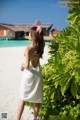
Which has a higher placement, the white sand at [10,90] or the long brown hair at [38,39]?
the long brown hair at [38,39]

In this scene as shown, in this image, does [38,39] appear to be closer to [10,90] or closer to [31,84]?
[31,84]

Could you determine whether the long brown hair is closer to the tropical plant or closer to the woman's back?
the woman's back

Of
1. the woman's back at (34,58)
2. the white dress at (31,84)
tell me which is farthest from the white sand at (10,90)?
the woman's back at (34,58)

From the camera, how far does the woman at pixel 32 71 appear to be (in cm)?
453

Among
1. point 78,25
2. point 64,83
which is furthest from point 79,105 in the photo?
point 78,25

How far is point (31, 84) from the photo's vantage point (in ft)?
14.9

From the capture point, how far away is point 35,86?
15.0ft

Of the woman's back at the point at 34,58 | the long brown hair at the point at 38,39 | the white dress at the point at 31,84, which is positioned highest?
the long brown hair at the point at 38,39

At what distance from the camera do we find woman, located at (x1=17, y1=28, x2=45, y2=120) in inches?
178

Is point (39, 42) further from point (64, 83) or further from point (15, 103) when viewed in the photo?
point (15, 103)

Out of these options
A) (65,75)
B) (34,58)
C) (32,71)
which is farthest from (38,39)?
(65,75)

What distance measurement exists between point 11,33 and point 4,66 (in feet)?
68.4

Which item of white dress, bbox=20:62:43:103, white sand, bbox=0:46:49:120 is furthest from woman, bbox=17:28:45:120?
white sand, bbox=0:46:49:120

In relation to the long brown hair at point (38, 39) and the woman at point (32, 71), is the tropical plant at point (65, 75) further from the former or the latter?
the long brown hair at point (38, 39)
